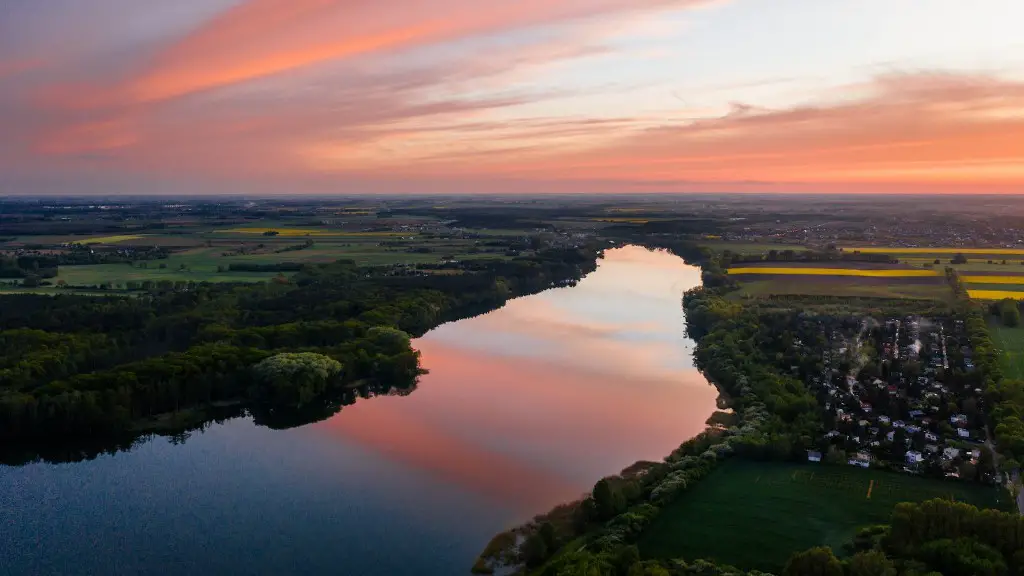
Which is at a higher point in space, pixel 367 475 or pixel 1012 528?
pixel 1012 528

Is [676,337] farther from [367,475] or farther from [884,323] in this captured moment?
[367,475]

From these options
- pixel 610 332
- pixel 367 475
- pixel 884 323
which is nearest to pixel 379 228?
pixel 610 332


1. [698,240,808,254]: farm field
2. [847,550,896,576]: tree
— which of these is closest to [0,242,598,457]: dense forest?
[847,550,896,576]: tree

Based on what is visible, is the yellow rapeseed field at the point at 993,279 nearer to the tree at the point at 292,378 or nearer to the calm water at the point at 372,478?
the calm water at the point at 372,478

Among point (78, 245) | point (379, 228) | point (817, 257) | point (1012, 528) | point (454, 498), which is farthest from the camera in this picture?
point (379, 228)

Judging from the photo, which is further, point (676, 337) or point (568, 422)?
point (676, 337)

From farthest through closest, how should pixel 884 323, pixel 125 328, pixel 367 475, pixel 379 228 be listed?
pixel 379 228 < pixel 884 323 < pixel 125 328 < pixel 367 475
